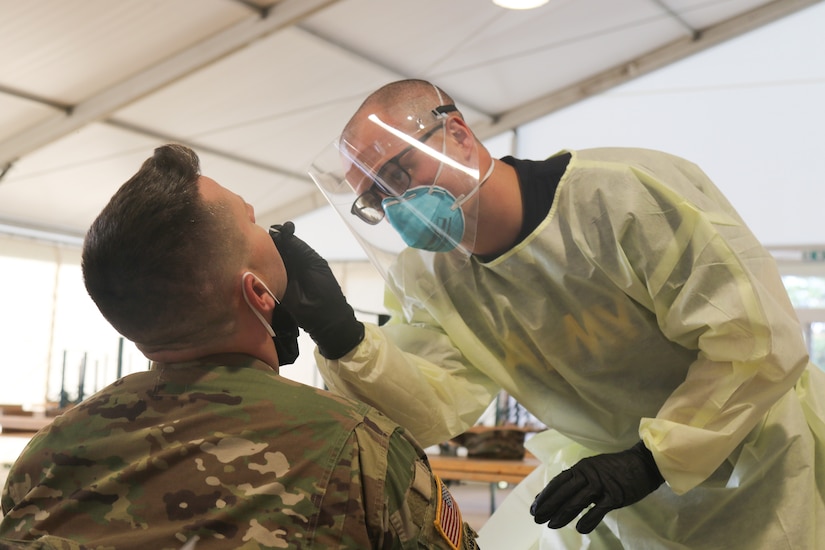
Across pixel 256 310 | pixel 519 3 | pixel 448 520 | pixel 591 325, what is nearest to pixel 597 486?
pixel 591 325

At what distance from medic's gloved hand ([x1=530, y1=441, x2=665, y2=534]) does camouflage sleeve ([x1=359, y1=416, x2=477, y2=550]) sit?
0.35 m

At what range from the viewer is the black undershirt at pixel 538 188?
5.40 feet

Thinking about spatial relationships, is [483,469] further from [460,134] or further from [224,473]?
[224,473]

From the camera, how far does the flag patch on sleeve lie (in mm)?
1111

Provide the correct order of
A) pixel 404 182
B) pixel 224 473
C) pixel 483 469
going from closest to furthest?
pixel 224 473, pixel 404 182, pixel 483 469

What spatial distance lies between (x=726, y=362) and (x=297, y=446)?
2.44 ft

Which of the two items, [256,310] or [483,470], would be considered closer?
[256,310]

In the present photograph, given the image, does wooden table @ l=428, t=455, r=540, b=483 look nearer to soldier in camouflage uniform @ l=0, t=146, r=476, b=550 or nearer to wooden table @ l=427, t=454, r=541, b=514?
wooden table @ l=427, t=454, r=541, b=514

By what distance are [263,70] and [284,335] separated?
511cm

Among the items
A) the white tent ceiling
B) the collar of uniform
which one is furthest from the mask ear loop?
the white tent ceiling

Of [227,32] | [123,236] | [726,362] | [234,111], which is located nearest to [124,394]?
[123,236]

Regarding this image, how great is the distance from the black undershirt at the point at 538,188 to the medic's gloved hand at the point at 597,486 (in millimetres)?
432

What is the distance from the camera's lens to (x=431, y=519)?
1108 millimetres

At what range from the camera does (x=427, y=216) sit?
158cm
